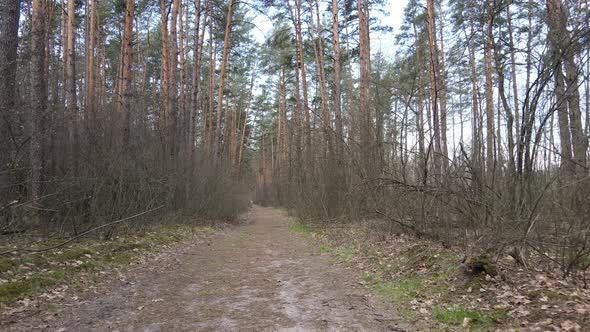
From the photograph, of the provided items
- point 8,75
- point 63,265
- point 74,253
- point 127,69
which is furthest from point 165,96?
point 63,265

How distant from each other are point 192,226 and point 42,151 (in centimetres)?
665

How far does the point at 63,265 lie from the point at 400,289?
5.11 m

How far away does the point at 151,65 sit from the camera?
3134 cm

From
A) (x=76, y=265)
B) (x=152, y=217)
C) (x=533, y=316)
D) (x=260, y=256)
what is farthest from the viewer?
(x=152, y=217)

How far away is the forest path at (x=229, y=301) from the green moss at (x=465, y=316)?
54 cm

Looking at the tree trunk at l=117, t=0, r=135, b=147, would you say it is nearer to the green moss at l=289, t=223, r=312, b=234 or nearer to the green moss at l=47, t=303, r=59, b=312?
the green moss at l=47, t=303, r=59, b=312

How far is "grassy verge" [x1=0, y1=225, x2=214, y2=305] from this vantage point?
5.21m

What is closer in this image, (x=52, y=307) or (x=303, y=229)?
(x=52, y=307)

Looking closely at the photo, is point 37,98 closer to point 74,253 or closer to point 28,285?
point 74,253

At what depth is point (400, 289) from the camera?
5.78 m

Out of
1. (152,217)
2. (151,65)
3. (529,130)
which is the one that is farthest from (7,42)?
(151,65)

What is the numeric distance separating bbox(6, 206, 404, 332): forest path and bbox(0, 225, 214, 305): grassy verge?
1.58 feet

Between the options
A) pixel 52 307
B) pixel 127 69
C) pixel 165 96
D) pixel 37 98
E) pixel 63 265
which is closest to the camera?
pixel 52 307

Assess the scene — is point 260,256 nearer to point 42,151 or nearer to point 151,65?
point 42,151
